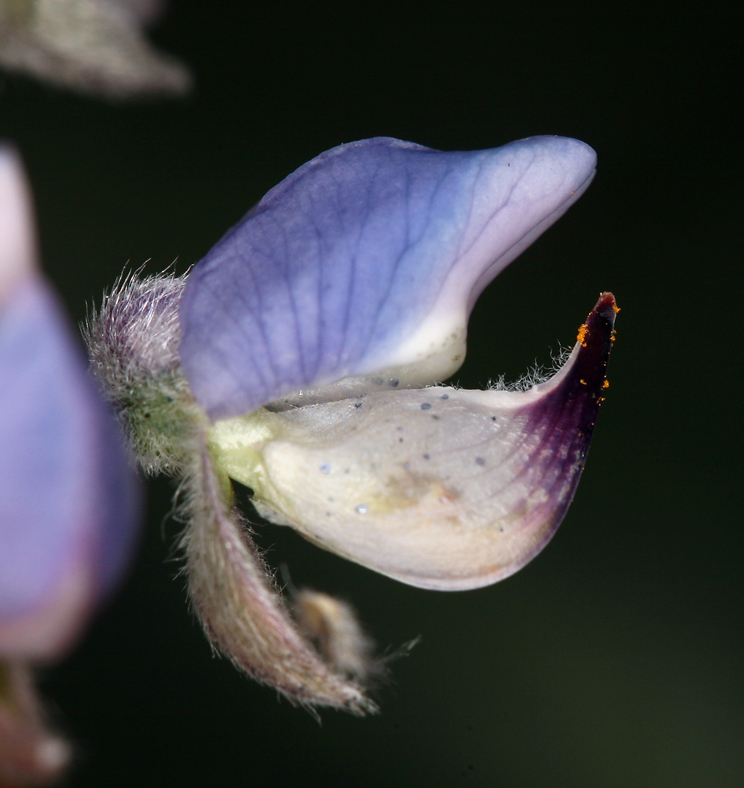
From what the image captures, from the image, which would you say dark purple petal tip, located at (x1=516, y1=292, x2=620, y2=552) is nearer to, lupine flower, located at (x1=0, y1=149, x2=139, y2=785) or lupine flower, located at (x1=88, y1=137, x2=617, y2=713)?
lupine flower, located at (x1=88, y1=137, x2=617, y2=713)

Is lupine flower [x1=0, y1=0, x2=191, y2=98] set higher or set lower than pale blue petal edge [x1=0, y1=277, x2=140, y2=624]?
higher

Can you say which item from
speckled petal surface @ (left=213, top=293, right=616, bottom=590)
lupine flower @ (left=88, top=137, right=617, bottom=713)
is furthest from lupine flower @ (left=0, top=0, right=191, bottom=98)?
speckled petal surface @ (left=213, top=293, right=616, bottom=590)

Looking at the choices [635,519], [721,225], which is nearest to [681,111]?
[721,225]

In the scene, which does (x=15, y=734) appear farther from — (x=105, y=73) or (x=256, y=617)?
(x=105, y=73)

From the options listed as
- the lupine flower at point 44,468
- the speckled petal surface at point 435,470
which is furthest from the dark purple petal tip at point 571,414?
the lupine flower at point 44,468

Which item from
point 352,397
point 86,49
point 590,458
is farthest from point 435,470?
point 590,458

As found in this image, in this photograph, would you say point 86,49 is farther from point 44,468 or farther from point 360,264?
point 44,468
